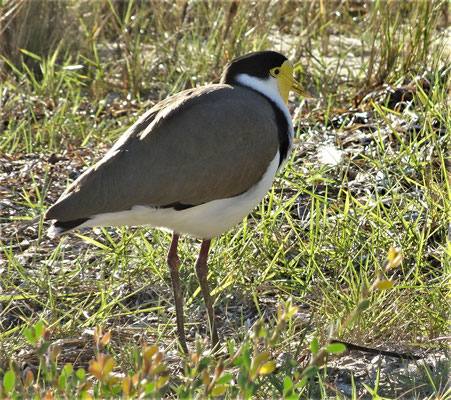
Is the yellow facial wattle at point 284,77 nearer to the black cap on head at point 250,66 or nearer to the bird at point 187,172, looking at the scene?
the black cap on head at point 250,66

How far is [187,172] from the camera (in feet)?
10.1

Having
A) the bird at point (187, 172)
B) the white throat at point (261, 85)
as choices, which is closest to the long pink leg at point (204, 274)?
the bird at point (187, 172)

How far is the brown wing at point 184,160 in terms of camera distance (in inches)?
120

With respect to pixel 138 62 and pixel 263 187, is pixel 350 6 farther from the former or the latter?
pixel 263 187

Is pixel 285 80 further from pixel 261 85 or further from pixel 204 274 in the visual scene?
pixel 204 274

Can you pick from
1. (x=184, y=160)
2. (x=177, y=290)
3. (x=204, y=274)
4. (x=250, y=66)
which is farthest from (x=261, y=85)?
(x=177, y=290)

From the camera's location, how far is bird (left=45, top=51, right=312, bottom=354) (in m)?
3.04

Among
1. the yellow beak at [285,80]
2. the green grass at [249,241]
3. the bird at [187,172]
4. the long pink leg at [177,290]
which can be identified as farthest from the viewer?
the yellow beak at [285,80]

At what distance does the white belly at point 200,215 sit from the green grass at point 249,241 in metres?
0.26

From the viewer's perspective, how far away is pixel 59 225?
304cm

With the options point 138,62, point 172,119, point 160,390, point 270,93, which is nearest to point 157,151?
point 172,119

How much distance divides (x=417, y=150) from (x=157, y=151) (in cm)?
151

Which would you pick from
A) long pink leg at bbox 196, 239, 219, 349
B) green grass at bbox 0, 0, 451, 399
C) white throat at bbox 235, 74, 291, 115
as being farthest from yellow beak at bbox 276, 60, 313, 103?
long pink leg at bbox 196, 239, 219, 349

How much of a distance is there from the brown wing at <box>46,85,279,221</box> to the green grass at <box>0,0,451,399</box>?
430 mm
